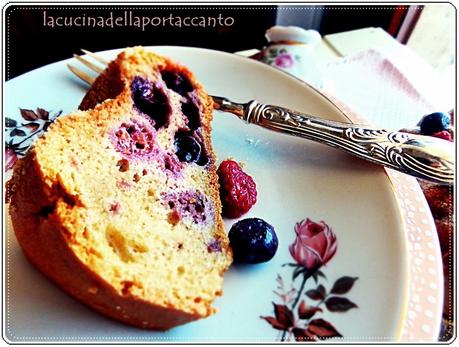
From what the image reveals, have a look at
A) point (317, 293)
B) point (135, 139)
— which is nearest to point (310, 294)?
point (317, 293)

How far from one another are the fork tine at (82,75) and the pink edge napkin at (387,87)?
0.95m

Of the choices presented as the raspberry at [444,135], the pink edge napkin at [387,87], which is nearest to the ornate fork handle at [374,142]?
the raspberry at [444,135]

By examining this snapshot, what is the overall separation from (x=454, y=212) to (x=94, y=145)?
103 cm

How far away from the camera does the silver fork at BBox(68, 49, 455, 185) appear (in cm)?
134

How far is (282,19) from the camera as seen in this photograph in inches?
91.3

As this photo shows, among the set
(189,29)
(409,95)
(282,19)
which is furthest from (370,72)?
(189,29)

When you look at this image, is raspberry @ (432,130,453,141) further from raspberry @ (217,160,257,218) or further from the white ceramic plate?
raspberry @ (217,160,257,218)

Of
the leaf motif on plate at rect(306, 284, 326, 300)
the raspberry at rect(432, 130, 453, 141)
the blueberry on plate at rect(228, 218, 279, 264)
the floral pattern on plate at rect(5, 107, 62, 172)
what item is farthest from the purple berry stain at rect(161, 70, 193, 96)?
the raspberry at rect(432, 130, 453, 141)

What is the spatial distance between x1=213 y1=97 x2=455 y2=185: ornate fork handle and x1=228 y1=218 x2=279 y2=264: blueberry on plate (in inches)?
14.7

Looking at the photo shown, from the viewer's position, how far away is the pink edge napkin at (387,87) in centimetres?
210

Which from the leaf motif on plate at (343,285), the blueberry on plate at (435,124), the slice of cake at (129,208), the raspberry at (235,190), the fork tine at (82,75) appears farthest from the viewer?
the blueberry on plate at (435,124)

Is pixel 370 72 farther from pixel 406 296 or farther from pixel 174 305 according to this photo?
pixel 174 305

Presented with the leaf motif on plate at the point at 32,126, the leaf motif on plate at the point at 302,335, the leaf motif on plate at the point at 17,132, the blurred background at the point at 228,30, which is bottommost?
the leaf motif on plate at the point at 302,335

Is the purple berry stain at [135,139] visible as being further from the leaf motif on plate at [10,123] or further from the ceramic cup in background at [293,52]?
the ceramic cup in background at [293,52]
